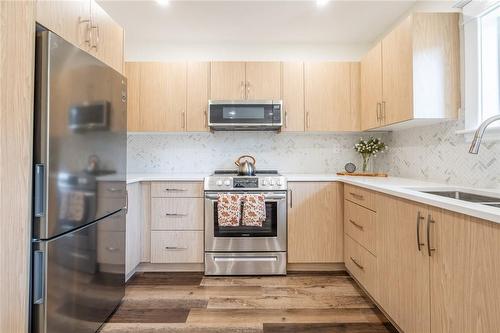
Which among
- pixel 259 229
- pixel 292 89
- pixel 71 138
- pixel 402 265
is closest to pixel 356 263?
pixel 402 265

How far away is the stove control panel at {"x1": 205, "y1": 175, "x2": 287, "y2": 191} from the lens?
2.58m

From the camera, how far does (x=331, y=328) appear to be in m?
1.75

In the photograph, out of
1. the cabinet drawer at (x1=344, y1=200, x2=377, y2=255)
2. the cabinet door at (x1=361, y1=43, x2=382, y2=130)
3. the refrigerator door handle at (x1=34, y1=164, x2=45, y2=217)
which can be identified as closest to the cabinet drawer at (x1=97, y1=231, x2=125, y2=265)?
the refrigerator door handle at (x1=34, y1=164, x2=45, y2=217)

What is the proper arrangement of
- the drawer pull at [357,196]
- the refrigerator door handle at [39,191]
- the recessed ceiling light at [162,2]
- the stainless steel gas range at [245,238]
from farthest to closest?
1. the stainless steel gas range at [245,238]
2. the recessed ceiling light at [162,2]
3. the drawer pull at [357,196]
4. the refrigerator door handle at [39,191]

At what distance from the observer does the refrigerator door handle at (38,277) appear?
1.19 meters

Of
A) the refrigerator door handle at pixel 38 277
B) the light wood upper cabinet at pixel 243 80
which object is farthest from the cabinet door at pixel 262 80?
the refrigerator door handle at pixel 38 277

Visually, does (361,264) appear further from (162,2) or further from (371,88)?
(162,2)

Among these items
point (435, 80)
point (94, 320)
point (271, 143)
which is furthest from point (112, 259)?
point (435, 80)

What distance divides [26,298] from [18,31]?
1.12 metres

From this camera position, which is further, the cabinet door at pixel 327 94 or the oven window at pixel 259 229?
the cabinet door at pixel 327 94

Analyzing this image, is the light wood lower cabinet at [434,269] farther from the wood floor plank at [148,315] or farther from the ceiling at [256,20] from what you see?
the ceiling at [256,20]

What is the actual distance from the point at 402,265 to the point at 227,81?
7.47ft

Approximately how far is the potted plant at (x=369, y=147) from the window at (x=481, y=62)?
1.08 meters

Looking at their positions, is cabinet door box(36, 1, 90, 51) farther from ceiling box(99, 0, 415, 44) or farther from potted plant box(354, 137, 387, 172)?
potted plant box(354, 137, 387, 172)
